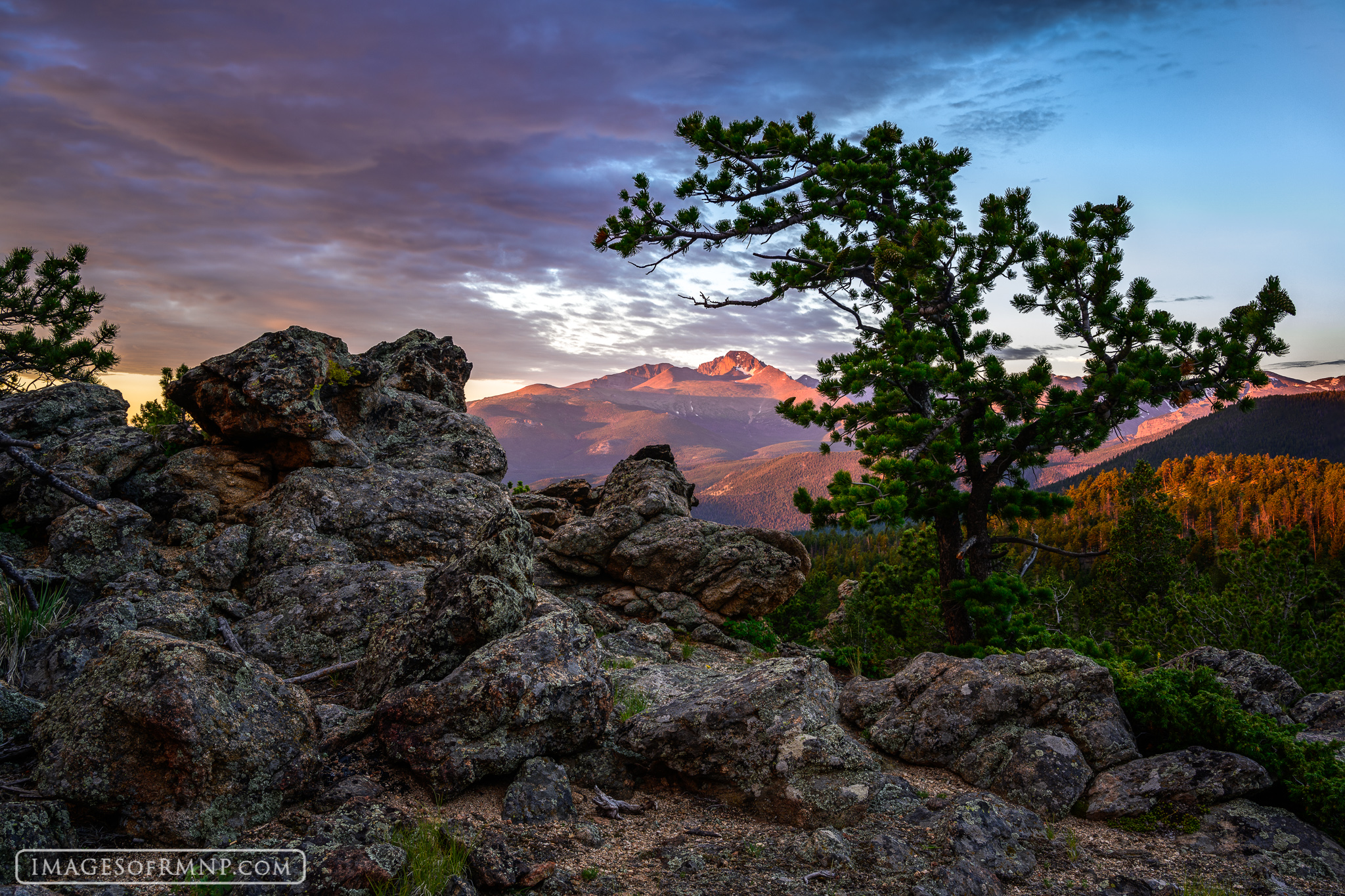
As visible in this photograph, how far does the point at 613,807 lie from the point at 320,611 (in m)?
5.94

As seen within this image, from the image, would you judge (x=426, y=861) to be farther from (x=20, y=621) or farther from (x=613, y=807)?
(x=20, y=621)

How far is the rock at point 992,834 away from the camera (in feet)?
21.3

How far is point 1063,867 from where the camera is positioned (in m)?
6.66

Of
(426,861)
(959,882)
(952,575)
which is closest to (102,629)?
(426,861)

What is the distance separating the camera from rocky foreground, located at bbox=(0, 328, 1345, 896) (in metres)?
5.95

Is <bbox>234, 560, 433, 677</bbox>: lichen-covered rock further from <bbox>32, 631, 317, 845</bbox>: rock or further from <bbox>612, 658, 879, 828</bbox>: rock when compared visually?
<bbox>612, 658, 879, 828</bbox>: rock

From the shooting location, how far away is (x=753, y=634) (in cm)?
1952

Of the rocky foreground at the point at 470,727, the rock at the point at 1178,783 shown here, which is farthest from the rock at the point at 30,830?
the rock at the point at 1178,783

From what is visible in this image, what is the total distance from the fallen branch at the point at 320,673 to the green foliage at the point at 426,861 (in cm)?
356

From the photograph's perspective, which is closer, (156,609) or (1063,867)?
(1063,867)

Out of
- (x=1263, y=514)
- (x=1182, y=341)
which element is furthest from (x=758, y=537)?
(x=1263, y=514)

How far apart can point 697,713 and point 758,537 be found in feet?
46.2

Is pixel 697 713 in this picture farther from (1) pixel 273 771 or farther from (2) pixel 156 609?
(2) pixel 156 609

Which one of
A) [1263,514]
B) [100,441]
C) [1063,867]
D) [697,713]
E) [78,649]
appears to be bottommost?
[1263,514]
